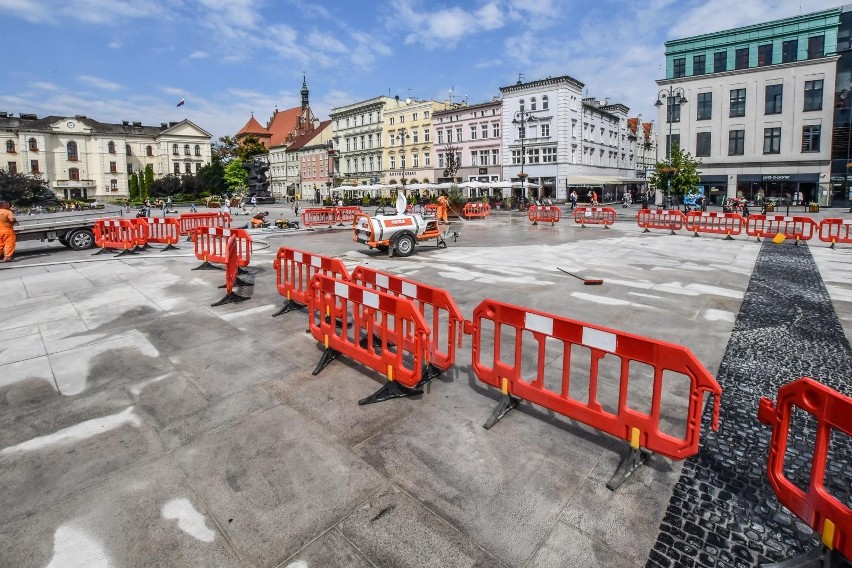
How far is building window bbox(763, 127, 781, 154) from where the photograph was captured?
150ft

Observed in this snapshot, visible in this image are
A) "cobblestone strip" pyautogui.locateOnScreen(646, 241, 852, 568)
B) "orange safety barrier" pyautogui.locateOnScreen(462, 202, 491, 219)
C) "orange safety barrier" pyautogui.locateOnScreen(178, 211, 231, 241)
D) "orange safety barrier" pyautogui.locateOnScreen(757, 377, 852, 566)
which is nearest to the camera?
"orange safety barrier" pyautogui.locateOnScreen(757, 377, 852, 566)

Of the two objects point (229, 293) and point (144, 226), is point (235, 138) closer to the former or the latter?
point (144, 226)

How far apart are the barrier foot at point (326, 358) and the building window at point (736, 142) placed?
54381 mm

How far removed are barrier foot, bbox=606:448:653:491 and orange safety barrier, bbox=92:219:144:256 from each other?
679 inches

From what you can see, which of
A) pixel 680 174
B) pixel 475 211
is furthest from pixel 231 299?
pixel 680 174

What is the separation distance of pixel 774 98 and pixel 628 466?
5623 cm

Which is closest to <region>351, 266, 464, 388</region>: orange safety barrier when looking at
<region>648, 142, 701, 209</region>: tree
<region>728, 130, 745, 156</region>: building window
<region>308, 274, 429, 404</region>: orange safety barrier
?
<region>308, 274, 429, 404</region>: orange safety barrier

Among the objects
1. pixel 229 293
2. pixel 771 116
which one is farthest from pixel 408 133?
pixel 229 293

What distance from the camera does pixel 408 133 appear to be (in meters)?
71.1

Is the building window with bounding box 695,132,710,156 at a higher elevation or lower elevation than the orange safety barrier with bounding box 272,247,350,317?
higher

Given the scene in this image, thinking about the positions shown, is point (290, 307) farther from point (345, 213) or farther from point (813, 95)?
point (813, 95)

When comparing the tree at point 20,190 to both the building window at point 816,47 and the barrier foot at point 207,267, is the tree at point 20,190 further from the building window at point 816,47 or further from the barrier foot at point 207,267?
the building window at point 816,47

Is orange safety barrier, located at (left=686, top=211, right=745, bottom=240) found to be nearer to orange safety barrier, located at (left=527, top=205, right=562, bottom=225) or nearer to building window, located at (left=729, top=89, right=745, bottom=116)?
orange safety barrier, located at (left=527, top=205, right=562, bottom=225)

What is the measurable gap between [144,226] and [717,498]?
60.6ft
